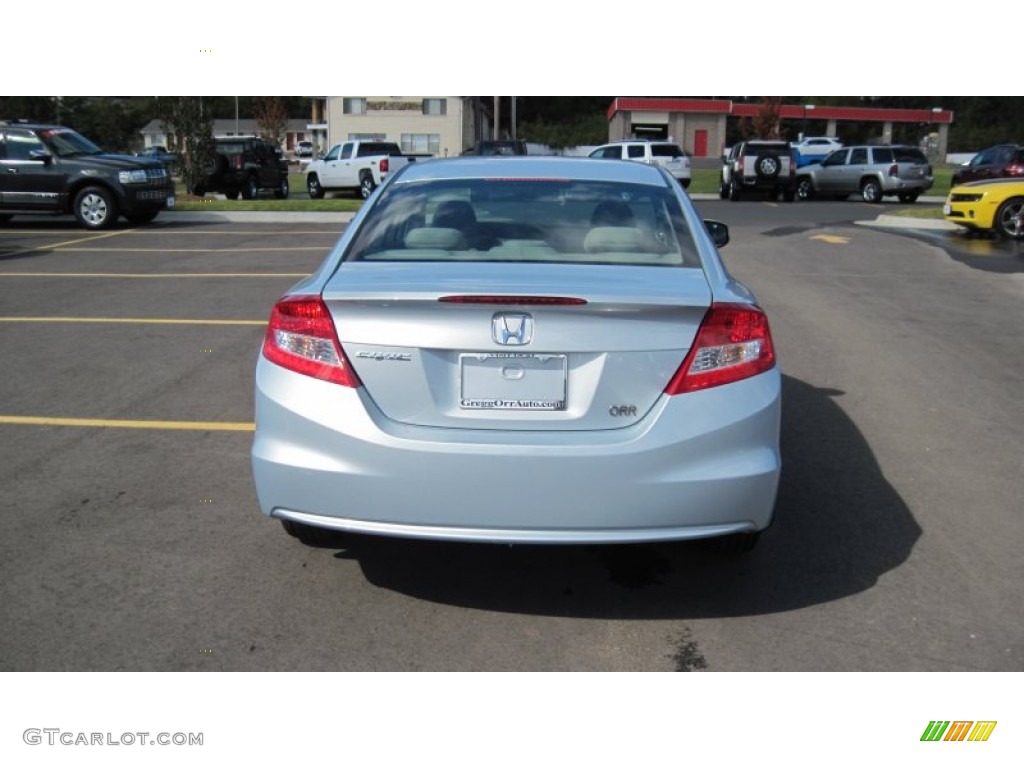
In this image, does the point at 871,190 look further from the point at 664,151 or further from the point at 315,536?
the point at 315,536

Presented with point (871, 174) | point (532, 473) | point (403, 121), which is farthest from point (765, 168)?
point (403, 121)

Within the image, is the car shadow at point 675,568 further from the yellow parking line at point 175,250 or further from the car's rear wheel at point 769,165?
the car's rear wheel at point 769,165

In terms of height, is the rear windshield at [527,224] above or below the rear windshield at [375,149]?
below

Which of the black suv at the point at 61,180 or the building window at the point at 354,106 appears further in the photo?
the building window at the point at 354,106

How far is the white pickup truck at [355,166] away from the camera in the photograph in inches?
1264

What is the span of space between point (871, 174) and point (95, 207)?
21.7 meters

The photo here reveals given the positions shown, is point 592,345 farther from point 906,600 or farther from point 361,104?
point 361,104

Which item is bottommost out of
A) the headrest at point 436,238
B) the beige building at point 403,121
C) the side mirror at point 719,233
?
the side mirror at point 719,233

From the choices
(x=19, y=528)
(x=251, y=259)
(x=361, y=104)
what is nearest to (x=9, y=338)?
(x=19, y=528)

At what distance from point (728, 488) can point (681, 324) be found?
0.58 m

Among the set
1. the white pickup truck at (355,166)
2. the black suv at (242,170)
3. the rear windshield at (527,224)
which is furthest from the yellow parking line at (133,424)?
the white pickup truck at (355,166)

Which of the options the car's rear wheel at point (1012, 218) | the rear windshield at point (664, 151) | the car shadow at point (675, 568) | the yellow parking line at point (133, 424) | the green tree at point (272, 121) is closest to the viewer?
the car shadow at point (675, 568)

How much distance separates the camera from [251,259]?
14695 mm
